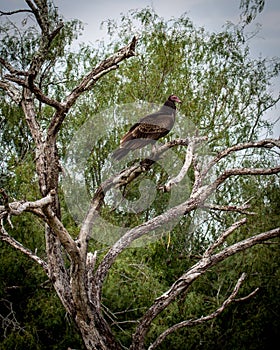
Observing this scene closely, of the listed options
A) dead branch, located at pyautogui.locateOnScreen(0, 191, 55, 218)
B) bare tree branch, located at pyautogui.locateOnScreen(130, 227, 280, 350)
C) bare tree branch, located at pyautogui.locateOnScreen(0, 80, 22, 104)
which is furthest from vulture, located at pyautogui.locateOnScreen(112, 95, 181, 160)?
dead branch, located at pyautogui.locateOnScreen(0, 191, 55, 218)

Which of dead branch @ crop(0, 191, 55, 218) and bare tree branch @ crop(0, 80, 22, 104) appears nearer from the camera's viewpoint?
dead branch @ crop(0, 191, 55, 218)

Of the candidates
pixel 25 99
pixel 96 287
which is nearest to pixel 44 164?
pixel 25 99

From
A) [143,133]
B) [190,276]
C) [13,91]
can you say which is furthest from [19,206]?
[13,91]

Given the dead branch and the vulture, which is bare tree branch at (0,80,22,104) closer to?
the vulture

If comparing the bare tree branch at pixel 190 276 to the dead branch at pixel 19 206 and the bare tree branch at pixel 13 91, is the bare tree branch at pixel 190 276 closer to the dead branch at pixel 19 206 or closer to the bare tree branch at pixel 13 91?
the dead branch at pixel 19 206

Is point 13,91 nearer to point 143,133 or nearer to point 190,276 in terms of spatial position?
point 143,133

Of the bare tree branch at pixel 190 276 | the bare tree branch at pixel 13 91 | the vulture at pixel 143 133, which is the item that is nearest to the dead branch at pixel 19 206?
the bare tree branch at pixel 190 276

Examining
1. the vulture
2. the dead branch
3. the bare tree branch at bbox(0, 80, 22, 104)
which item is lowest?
the dead branch

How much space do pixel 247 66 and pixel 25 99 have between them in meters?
4.36

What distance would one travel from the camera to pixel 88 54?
8328mm

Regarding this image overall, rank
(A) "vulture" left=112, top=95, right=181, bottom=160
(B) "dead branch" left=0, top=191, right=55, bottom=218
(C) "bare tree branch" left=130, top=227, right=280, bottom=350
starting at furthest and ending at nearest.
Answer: (A) "vulture" left=112, top=95, right=181, bottom=160
(C) "bare tree branch" left=130, top=227, right=280, bottom=350
(B) "dead branch" left=0, top=191, right=55, bottom=218

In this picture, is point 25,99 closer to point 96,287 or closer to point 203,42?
point 96,287

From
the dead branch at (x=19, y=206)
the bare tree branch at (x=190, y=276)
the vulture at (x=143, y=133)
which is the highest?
the vulture at (x=143, y=133)

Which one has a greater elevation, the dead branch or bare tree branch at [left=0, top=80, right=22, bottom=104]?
bare tree branch at [left=0, top=80, right=22, bottom=104]
